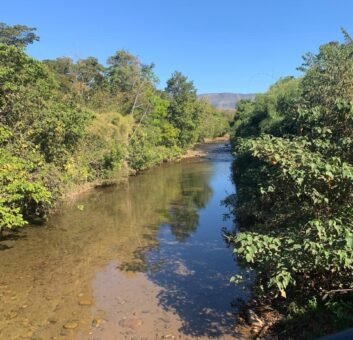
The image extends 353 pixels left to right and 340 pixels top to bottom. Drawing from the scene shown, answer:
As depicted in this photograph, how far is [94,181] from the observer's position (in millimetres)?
31953

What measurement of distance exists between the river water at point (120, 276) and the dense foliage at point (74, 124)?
1.71m

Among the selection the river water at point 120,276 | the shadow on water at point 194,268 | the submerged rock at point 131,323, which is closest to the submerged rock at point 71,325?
the river water at point 120,276

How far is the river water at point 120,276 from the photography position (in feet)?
33.0

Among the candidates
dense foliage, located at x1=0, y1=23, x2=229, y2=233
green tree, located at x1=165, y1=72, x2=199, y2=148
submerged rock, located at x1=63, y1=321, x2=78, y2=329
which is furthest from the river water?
green tree, located at x1=165, y1=72, x2=199, y2=148

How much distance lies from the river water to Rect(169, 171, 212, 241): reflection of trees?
11cm

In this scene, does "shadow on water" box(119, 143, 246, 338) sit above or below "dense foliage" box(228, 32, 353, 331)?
below

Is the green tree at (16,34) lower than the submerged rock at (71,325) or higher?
higher

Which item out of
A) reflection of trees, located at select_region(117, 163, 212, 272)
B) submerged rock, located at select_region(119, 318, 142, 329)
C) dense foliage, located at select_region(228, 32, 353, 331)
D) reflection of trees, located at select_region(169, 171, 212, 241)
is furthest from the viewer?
reflection of trees, located at select_region(169, 171, 212, 241)

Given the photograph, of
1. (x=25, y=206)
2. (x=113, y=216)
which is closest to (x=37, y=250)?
(x=25, y=206)

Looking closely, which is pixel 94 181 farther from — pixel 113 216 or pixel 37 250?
pixel 37 250

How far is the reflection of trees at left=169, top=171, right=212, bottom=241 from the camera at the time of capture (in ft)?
64.8

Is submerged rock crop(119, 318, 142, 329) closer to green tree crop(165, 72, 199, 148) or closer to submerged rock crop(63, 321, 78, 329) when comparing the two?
submerged rock crop(63, 321, 78, 329)

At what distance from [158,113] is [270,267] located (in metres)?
52.3

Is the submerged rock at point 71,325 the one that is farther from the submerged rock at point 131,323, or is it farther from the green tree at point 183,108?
the green tree at point 183,108
